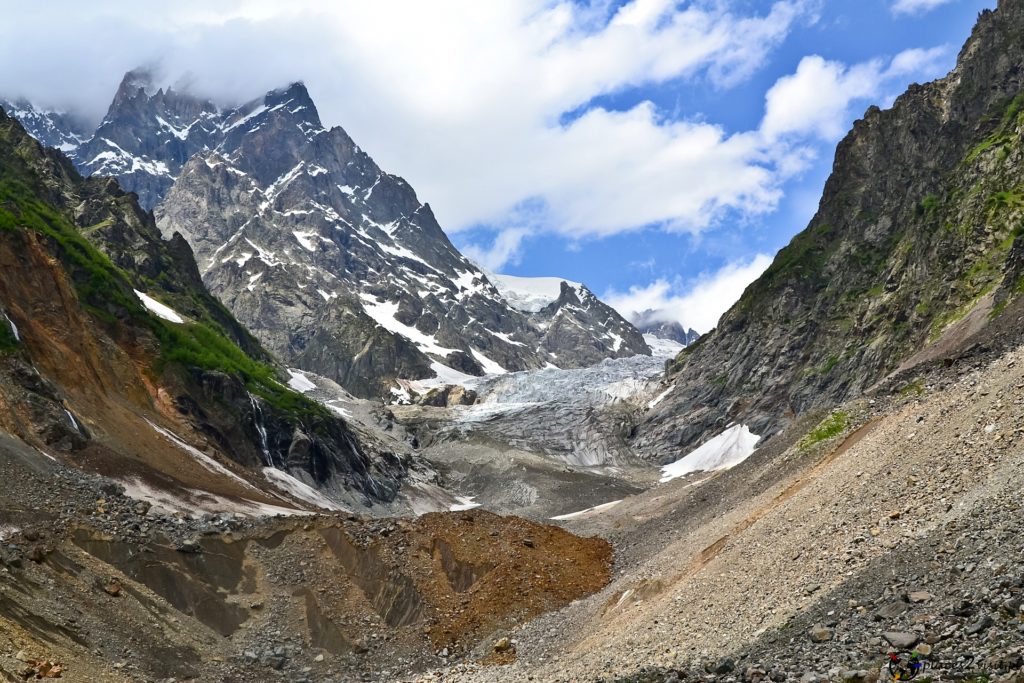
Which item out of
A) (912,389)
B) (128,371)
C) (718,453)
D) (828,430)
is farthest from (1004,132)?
(128,371)

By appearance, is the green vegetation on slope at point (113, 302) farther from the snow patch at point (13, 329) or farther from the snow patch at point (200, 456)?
the snow patch at point (200, 456)

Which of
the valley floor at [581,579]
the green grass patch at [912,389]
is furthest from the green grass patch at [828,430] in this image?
the green grass patch at [912,389]

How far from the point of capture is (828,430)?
5784 centimetres

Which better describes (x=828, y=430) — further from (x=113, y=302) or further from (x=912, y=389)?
(x=113, y=302)

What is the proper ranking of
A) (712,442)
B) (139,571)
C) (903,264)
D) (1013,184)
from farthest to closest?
(712,442) < (903,264) < (1013,184) < (139,571)

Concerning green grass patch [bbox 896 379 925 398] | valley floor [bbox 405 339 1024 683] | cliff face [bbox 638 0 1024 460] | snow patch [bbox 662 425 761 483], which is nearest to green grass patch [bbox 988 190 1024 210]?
cliff face [bbox 638 0 1024 460]

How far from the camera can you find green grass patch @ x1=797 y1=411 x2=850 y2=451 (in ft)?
186

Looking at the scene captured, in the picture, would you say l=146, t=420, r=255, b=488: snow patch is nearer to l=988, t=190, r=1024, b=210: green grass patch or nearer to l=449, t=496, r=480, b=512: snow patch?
l=449, t=496, r=480, b=512: snow patch

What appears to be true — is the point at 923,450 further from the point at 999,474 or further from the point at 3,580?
the point at 3,580

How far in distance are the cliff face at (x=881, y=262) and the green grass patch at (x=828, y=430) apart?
105 ft

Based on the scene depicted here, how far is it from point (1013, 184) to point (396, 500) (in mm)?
85092

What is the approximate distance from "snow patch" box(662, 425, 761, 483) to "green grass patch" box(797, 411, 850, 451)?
80.9 m

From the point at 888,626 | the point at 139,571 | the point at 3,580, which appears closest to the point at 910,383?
the point at 888,626

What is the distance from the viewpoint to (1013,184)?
100812 millimetres
